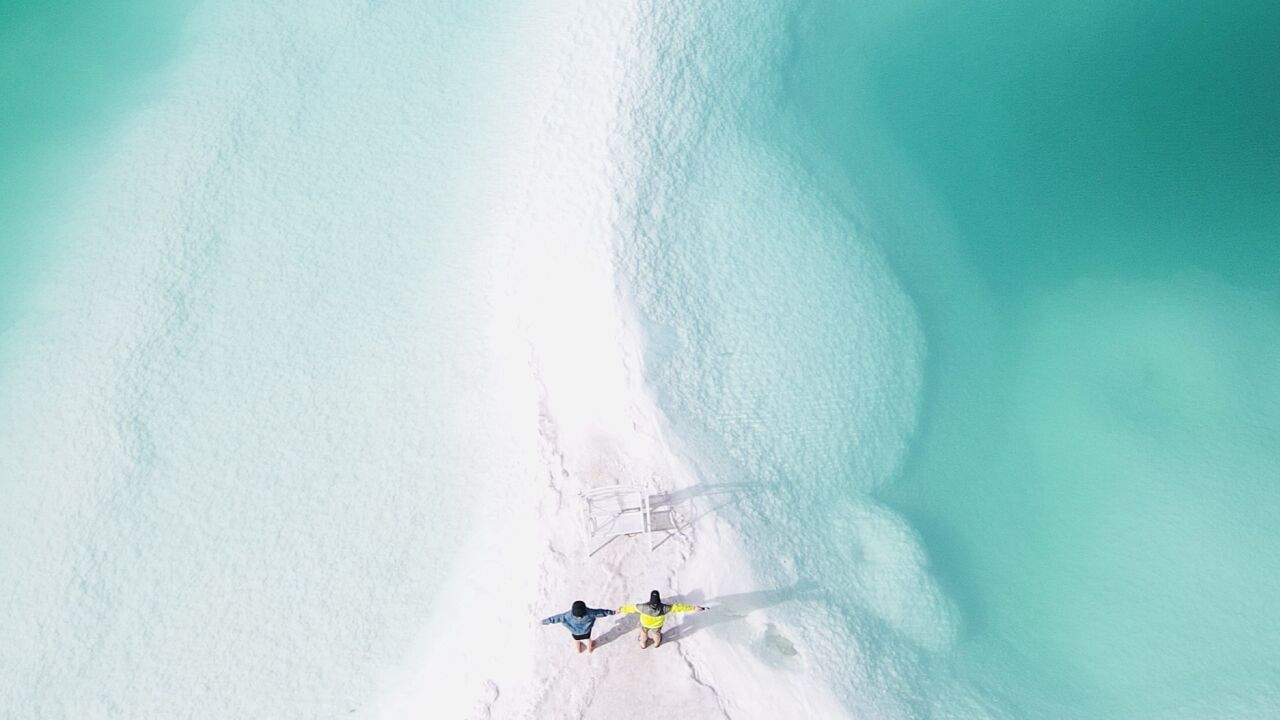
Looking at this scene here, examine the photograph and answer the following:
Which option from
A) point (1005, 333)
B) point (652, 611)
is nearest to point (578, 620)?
point (652, 611)

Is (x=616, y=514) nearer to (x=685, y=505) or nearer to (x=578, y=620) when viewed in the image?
(x=685, y=505)

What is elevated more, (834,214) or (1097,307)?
(834,214)

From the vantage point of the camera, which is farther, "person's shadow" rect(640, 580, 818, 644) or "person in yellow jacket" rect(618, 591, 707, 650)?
"person's shadow" rect(640, 580, 818, 644)

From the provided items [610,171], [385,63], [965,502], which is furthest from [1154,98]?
[385,63]

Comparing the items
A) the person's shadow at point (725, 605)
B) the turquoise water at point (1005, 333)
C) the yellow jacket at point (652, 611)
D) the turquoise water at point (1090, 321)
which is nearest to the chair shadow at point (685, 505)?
the turquoise water at point (1005, 333)

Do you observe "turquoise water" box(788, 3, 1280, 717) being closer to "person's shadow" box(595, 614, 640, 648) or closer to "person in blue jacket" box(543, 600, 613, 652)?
"person's shadow" box(595, 614, 640, 648)

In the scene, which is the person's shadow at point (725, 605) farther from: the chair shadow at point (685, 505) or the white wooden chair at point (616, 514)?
the white wooden chair at point (616, 514)

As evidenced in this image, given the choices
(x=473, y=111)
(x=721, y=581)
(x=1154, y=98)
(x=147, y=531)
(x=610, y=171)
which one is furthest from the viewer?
(x=1154, y=98)

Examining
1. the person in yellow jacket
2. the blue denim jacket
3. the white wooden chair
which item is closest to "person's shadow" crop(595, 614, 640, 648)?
the person in yellow jacket

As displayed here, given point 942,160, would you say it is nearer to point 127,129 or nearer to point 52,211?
point 127,129
